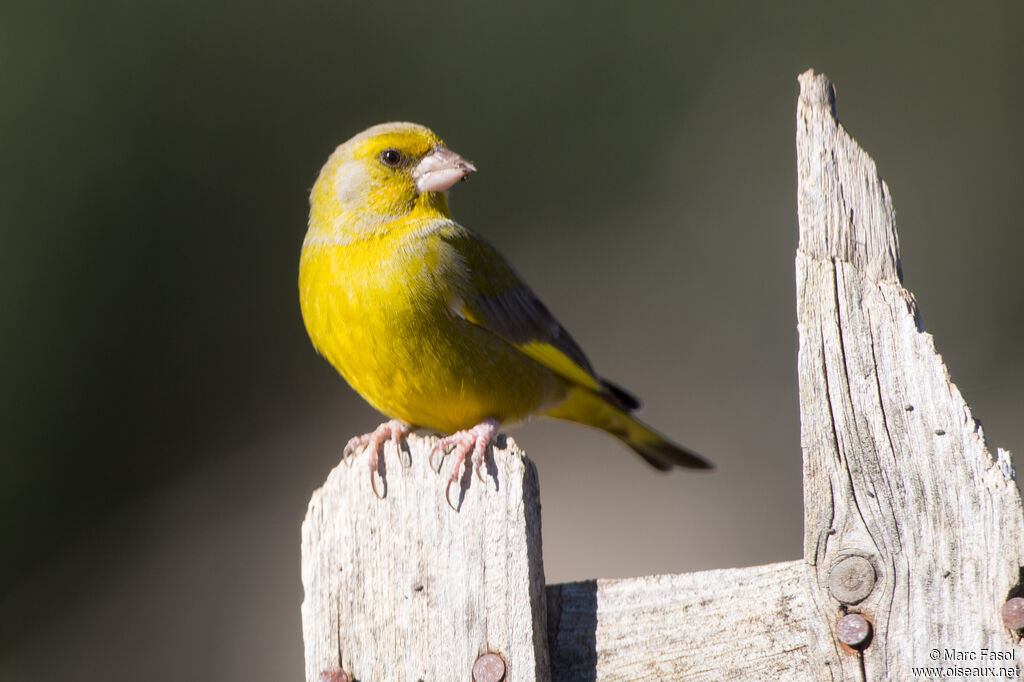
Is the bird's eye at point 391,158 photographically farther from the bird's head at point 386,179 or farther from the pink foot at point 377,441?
the pink foot at point 377,441

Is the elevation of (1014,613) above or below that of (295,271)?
below

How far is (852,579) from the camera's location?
6.94 feet

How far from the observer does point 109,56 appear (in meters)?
7.10

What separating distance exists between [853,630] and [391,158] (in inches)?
104

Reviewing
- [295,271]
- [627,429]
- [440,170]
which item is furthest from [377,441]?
[295,271]

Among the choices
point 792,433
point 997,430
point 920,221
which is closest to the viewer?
point 997,430

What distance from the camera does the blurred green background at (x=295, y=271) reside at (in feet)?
20.2

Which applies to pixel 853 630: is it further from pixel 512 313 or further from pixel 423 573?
pixel 512 313

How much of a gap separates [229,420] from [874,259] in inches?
214

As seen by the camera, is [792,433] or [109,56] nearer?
[792,433]

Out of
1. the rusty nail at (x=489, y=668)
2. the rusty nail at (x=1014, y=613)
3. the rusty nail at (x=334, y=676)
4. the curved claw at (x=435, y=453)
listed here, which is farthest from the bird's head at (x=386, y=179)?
the rusty nail at (x=1014, y=613)

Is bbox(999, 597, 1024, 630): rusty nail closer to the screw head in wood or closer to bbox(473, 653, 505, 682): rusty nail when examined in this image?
the screw head in wood

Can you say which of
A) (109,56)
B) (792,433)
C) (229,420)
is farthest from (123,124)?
(792,433)

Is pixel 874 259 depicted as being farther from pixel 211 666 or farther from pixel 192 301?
pixel 192 301
